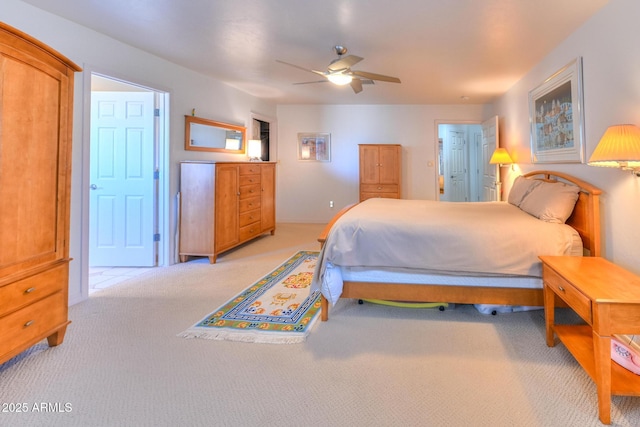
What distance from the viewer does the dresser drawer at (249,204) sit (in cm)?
463

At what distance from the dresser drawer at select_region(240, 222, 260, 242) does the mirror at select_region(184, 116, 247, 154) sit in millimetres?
1212

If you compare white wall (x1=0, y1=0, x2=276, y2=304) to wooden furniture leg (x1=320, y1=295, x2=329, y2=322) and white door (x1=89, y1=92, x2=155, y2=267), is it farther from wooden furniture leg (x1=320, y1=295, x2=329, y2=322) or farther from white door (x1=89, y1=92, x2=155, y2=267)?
wooden furniture leg (x1=320, y1=295, x2=329, y2=322)

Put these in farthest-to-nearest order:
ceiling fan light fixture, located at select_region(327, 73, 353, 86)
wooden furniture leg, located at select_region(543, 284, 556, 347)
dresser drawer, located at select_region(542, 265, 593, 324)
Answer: ceiling fan light fixture, located at select_region(327, 73, 353, 86) → wooden furniture leg, located at select_region(543, 284, 556, 347) → dresser drawer, located at select_region(542, 265, 593, 324)

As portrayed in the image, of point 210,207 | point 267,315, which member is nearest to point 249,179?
point 210,207

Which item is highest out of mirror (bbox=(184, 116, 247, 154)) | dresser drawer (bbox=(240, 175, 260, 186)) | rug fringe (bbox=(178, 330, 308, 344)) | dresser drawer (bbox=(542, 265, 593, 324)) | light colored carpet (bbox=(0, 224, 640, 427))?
mirror (bbox=(184, 116, 247, 154))

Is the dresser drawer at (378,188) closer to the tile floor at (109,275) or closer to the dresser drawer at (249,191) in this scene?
the dresser drawer at (249,191)

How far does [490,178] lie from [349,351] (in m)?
4.78

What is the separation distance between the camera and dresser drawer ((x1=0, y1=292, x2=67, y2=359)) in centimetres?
165

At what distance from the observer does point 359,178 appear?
6.23m

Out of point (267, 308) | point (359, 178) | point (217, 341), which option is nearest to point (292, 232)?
point (359, 178)

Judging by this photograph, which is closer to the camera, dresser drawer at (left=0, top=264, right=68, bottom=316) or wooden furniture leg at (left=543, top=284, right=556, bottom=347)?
dresser drawer at (left=0, top=264, right=68, bottom=316)

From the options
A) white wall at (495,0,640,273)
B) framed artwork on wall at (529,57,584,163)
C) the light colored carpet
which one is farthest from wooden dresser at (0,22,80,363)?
framed artwork on wall at (529,57,584,163)

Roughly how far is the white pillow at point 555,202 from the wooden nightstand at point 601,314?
2.18ft

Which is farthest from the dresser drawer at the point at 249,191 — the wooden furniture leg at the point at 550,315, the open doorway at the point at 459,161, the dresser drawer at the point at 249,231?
the open doorway at the point at 459,161
